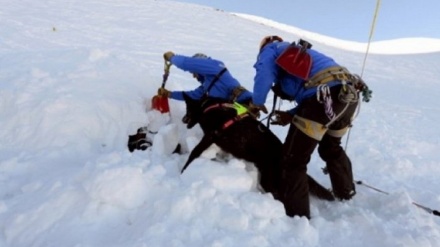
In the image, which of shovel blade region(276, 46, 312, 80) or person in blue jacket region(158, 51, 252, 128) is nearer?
shovel blade region(276, 46, 312, 80)

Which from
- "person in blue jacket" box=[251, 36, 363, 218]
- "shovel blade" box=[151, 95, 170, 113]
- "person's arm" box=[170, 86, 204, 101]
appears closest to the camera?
"person in blue jacket" box=[251, 36, 363, 218]

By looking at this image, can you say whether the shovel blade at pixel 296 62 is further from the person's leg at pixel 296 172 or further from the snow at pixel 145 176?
the snow at pixel 145 176

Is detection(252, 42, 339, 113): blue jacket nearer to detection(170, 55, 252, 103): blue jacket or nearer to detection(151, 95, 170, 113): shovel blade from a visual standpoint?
detection(170, 55, 252, 103): blue jacket

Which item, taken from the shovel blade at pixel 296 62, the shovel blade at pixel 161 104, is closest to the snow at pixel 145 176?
the shovel blade at pixel 161 104

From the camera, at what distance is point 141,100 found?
512 centimetres

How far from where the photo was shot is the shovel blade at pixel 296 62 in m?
3.52

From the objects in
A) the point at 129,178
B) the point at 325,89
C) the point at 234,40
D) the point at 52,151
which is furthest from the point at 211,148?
the point at 234,40

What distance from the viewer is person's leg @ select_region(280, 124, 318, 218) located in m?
3.49

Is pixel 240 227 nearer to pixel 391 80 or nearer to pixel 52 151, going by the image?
pixel 52 151

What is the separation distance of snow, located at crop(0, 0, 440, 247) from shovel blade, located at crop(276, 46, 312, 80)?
923 millimetres

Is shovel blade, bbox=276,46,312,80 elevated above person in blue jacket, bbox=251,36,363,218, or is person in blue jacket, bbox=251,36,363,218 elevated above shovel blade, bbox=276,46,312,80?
shovel blade, bbox=276,46,312,80

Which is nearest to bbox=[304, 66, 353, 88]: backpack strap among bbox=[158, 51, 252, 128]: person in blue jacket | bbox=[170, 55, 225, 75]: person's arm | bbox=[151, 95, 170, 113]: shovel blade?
bbox=[158, 51, 252, 128]: person in blue jacket

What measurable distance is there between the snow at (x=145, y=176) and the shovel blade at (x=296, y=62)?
92cm

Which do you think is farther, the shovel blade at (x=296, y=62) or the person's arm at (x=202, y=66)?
the person's arm at (x=202, y=66)
